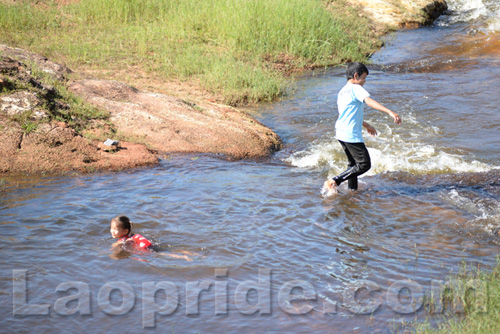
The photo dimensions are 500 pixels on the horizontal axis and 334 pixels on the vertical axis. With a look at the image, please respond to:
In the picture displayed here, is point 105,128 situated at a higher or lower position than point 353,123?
lower

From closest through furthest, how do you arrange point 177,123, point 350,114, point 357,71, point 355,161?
point 357,71 < point 350,114 < point 355,161 < point 177,123

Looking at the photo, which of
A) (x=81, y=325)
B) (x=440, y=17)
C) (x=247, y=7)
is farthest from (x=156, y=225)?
(x=440, y=17)

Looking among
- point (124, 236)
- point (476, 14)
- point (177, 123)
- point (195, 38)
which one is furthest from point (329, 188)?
point (476, 14)

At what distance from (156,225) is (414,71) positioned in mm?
9932

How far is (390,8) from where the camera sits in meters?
18.7

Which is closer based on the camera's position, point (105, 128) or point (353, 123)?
point (353, 123)

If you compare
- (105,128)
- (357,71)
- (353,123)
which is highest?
(357,71)

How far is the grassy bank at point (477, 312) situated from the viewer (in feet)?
10.9

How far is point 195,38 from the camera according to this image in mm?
13453

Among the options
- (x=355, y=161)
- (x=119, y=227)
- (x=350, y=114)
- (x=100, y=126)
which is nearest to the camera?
(x=119, y=227)

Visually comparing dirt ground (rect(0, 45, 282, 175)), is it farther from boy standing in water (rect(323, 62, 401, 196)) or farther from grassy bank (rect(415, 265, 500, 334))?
grassy bank (rect(415, 265, 500, 334))

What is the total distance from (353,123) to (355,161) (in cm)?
53

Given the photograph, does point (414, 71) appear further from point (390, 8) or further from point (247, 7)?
point (390, 8)

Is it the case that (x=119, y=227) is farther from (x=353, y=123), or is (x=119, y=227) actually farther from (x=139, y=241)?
(x=353, y=123)
